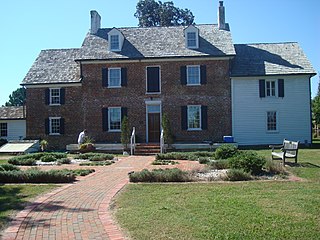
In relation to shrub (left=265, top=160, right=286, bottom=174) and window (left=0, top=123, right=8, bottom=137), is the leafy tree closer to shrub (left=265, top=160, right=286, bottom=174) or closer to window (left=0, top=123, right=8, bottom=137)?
shrub (left=265, top=160, right=286, bottom=174)

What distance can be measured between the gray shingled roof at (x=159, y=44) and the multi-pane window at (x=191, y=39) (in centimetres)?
46

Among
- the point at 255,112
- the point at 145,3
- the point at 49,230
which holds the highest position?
the point at 145,3

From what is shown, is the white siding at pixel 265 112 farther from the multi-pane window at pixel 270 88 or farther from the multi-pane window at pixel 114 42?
the multi-pane window at pixel 114 42

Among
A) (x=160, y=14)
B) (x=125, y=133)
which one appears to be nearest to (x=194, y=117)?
(x=125, y=133)

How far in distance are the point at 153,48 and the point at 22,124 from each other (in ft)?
53.2

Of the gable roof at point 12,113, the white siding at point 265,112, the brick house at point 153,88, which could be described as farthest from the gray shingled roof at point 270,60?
the gable roof at point 12,113

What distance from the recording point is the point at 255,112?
91.2ft

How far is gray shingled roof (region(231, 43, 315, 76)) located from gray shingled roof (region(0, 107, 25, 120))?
21.5 m

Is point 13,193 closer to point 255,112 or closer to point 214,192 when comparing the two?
point 214,192

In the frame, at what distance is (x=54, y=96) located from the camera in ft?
95.4

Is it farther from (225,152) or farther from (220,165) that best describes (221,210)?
(225,152)

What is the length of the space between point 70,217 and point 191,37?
930 inches

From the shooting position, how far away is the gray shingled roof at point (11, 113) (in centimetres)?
3597

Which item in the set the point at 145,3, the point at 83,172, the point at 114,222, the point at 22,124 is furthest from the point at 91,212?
the point at 145,3
